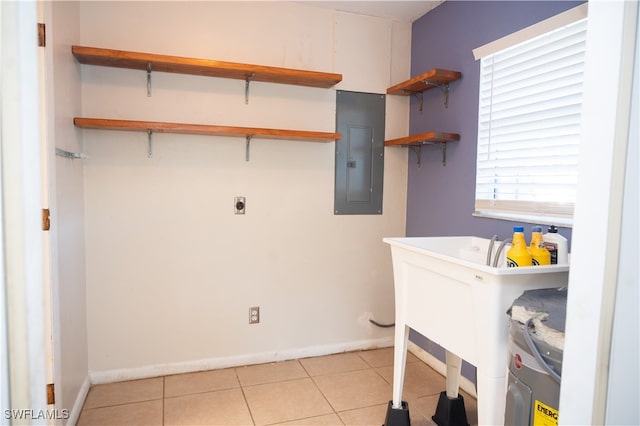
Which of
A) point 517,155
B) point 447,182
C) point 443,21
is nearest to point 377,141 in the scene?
point 447,182

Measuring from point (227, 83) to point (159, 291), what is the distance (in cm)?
145

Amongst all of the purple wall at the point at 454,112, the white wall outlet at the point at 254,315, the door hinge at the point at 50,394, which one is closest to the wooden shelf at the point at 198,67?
the purple wall at the point at 454,112

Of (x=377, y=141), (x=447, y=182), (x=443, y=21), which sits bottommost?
(x=447, y=182)

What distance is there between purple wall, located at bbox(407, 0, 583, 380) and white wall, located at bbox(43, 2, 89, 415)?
221 centimetres

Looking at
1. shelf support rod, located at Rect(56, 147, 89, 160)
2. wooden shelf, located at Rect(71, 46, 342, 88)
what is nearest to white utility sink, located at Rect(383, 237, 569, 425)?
wooden shelf, located at Rect(71, 46, 342, 88)

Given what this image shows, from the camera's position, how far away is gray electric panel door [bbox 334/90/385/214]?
119 inches

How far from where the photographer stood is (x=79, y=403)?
2.24m

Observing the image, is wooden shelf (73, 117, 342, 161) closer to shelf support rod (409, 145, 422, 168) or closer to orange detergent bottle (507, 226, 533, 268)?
shelf support rod (409, 145, 422, 168)

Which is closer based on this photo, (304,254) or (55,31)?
(55,31)

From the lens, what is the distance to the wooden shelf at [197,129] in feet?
7.60

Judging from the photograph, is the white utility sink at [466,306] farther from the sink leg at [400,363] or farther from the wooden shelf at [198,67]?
the wooden shelf at [198,67]

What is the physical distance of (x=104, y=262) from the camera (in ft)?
8.32

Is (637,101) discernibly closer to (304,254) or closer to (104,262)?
(304,254)

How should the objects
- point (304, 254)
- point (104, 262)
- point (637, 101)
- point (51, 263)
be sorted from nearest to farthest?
point (637, 101) < point (51, 263) < point (104, 262) < point (304, 254)
